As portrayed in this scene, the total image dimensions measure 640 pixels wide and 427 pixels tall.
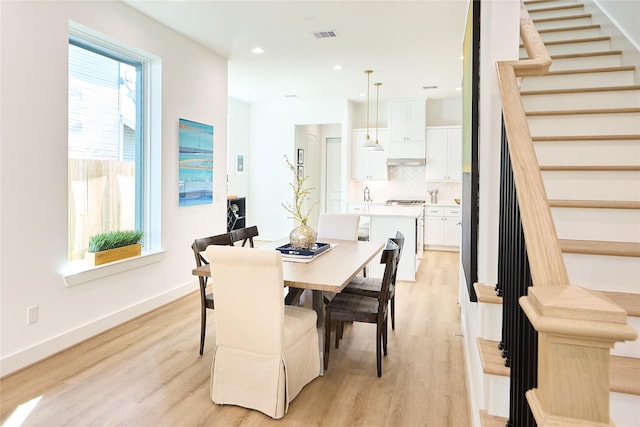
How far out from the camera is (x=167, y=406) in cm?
240

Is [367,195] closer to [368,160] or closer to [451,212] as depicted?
[368,160]

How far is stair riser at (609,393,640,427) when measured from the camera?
1.35 meters

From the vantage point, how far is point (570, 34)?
3.57 meters

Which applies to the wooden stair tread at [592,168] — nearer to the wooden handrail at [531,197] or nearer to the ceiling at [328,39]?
the wooden handrail at [531,197]

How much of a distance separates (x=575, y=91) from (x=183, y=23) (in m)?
3.58

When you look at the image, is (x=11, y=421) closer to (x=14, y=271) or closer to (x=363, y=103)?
(x=14, y=271)

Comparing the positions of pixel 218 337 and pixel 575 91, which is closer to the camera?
pixel 218 337

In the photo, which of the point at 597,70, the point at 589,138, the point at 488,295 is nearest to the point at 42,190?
the point at 488,295

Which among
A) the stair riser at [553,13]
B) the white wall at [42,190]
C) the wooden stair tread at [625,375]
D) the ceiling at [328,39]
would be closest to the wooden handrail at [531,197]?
the wooden stair tread at [625,375]

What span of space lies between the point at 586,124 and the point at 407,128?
561cm

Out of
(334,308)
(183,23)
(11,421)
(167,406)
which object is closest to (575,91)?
(334,308)

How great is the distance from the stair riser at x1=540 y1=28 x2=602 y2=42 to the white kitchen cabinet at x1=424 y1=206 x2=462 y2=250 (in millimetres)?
4373

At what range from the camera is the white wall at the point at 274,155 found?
8.38 metres

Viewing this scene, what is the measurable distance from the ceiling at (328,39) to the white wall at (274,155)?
1.37 metres
